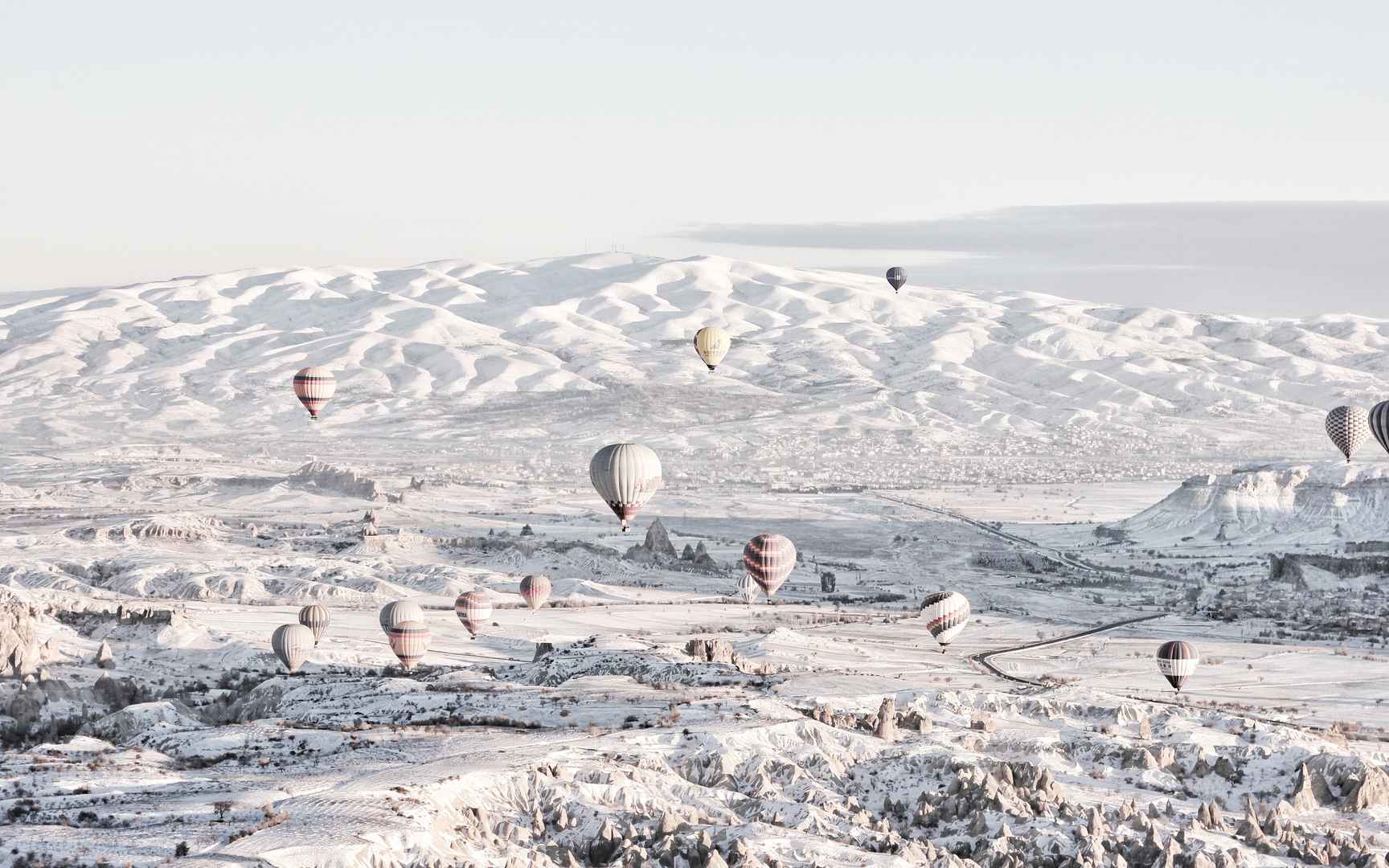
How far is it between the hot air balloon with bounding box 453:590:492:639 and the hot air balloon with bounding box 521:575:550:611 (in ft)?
32.0

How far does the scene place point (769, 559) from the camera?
82.2 m

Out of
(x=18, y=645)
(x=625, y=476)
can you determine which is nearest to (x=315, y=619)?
(x=18, y=645)

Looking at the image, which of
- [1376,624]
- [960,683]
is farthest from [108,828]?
[1376,624]

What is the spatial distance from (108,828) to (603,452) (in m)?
38.5

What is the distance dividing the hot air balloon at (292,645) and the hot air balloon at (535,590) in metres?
22.0

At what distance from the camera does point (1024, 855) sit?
126 ft

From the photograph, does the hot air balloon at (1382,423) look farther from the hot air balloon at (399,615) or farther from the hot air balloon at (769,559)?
the hot air balloon at (399,615)

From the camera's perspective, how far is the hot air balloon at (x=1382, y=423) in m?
88.1

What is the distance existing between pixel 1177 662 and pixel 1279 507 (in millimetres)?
73956

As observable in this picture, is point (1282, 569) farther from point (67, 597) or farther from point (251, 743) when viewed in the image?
point (251, 743)

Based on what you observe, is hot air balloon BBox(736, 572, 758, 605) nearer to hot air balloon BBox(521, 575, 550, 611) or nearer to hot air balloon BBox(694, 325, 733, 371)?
hot air balloon BBox(521, 575, 550, 611)

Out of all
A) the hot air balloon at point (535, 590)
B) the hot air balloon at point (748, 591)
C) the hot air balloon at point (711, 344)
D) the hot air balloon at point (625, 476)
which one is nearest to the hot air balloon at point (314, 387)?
the hot air balloon at point (535, 590)

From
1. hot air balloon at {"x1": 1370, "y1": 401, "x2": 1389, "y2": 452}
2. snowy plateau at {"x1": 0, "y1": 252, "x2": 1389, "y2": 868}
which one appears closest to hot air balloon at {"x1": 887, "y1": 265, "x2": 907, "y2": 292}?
snowy plateau at {"x1": 0, "y1": 252, "x2": 1389, "y2": 868}

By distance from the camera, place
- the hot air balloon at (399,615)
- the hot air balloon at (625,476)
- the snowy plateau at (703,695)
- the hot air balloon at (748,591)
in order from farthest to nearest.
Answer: the hot air balloon at (748,591) < the hot air balloon at (625,476) < the hot air balloon at (399,615) < the snowy plateau at (703,695)
